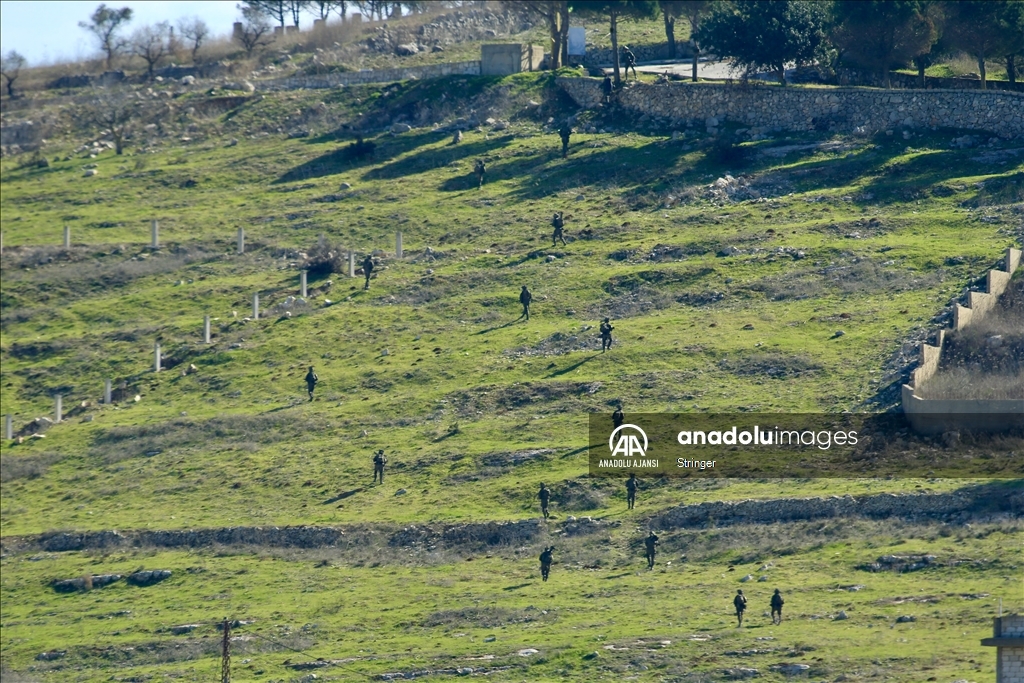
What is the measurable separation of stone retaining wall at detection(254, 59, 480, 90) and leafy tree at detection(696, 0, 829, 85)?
46.8ft

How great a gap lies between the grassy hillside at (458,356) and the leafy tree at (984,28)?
5.35 metres

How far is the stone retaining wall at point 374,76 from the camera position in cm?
9888

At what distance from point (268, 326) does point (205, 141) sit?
25.9m

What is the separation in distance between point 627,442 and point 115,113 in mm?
50770

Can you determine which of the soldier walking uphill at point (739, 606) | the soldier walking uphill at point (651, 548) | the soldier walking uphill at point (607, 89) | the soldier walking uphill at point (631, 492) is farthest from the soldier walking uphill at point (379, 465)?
the soldier walking uphill at point (607, 89)

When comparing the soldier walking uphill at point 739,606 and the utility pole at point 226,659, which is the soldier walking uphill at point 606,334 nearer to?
the soldier walking uphill at point 739,606

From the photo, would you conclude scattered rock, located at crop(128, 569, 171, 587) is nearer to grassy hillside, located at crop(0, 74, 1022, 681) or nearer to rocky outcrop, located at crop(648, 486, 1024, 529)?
grassy hillside, located at crop(0, 74, 1022, 681)

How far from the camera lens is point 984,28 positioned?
83.9m

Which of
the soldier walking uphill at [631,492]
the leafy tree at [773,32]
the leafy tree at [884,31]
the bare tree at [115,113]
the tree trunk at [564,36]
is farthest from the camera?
the bare tree at [115,113]

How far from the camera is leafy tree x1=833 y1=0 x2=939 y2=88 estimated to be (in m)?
85.5

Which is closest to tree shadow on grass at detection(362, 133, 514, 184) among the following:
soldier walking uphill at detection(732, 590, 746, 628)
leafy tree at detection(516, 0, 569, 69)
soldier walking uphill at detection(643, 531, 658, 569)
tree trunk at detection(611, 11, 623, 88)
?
tree trunk at detection(611, 11, 623, 88)

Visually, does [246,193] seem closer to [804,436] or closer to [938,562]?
[804,436]

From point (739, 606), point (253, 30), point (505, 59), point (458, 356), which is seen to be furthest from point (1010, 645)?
point (253, 30)

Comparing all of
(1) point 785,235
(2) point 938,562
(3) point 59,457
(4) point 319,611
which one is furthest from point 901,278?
(3) point 59,457
